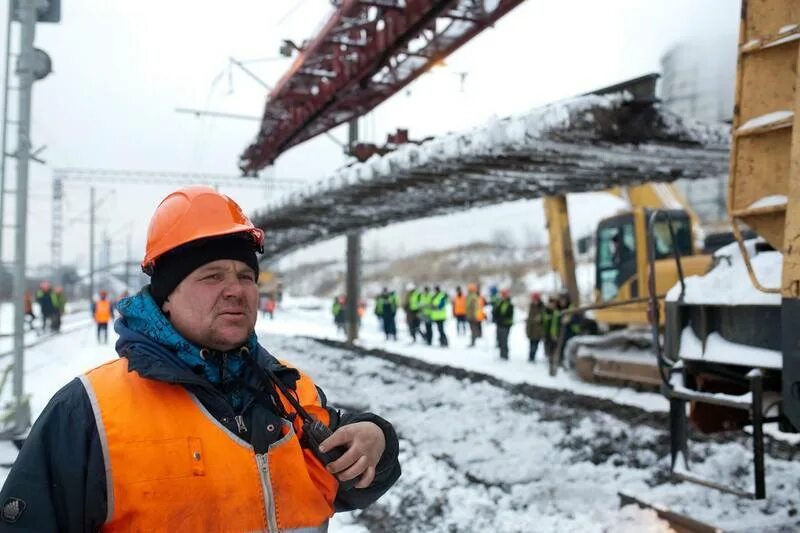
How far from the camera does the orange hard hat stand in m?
1.78

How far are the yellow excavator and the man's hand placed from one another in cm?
Answer: 834

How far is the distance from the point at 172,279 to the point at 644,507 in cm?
398

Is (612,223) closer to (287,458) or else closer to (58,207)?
(287,458)

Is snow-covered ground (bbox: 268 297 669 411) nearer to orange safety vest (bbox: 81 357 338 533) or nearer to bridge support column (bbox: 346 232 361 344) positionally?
bridge support column (bbox: 346 232 361 344)

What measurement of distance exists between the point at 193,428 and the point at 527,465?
4.99 m

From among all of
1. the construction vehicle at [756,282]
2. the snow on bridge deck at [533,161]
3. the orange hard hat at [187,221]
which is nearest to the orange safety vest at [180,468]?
the orange hard hat at [187,221]

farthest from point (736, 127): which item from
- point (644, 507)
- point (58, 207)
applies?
point (58, 207)

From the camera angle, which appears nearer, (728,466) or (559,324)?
(728,466)

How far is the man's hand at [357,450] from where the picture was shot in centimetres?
175

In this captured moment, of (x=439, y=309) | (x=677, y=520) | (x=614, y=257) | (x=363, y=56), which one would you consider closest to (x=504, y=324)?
(x=614, y=257)

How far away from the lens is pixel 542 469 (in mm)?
6031

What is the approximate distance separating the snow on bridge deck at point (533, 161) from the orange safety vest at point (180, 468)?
5.23 m

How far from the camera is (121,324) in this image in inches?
70.8

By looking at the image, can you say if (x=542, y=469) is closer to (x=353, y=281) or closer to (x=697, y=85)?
(x=697, y=85)
